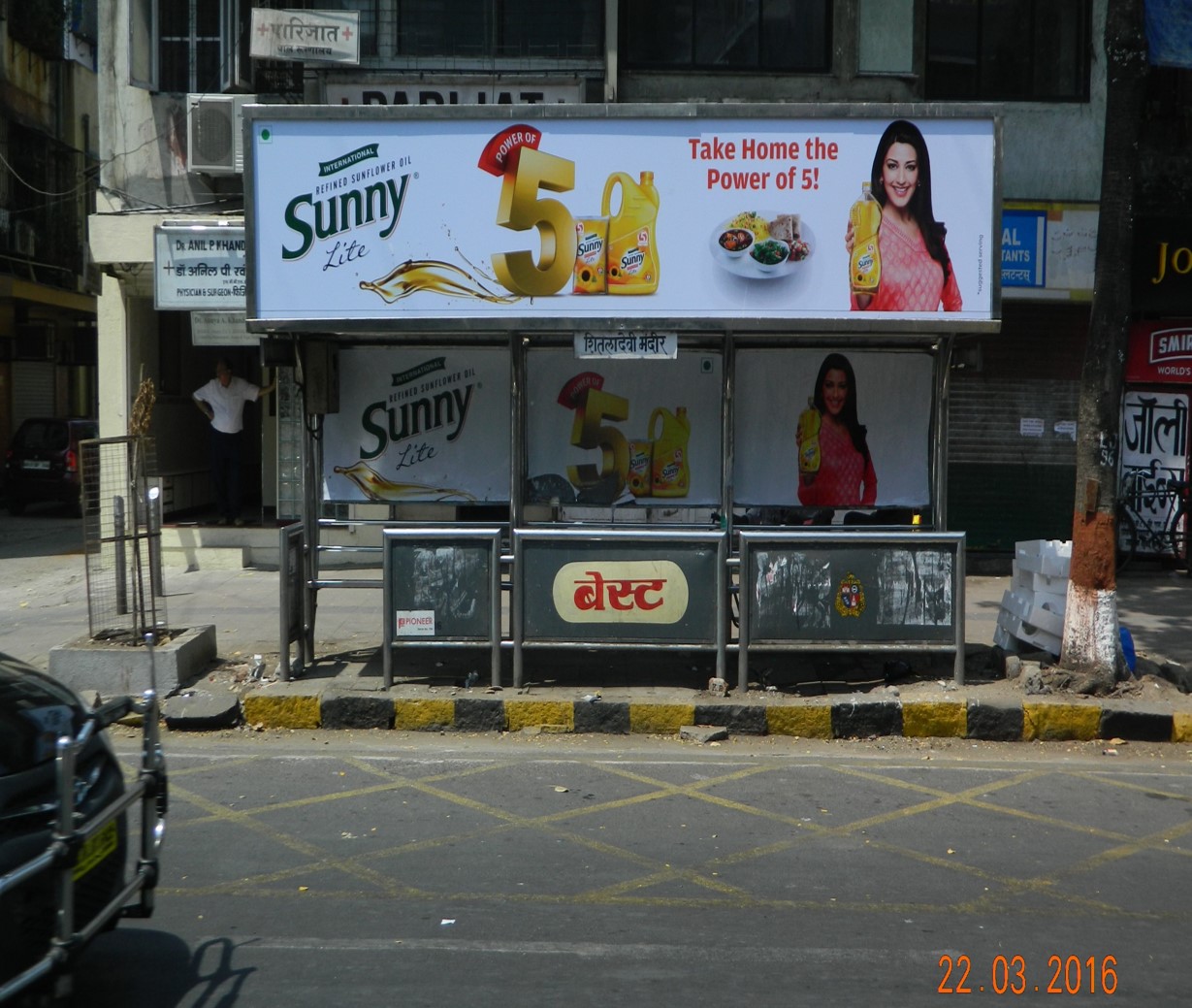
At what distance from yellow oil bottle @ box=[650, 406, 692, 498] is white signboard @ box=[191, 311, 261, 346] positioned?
5990mm

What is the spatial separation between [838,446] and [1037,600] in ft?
5.90

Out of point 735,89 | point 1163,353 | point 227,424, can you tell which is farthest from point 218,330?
point 1163,353

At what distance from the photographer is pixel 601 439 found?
359 inches

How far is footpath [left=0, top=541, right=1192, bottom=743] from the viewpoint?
25.5 feet

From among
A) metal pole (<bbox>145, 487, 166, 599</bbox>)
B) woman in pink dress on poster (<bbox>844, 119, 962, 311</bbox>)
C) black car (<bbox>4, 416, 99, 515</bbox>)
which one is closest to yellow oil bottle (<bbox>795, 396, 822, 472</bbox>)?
woman in pink dress on poster (<bbox>844, 119, 962, 311</bbox>)

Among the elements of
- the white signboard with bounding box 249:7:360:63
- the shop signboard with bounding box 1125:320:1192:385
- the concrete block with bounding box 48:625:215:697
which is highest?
the white signboard with bounding box 249:7:360:63

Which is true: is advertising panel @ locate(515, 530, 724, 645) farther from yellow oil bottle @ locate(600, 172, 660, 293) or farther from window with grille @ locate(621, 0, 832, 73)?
window with grille @ locate(621, 0, 832, 73)

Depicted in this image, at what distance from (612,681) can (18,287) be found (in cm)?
2028

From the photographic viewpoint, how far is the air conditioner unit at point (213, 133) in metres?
12.9

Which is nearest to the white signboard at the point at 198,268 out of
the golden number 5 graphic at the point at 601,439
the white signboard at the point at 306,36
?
the white signboard at the point at 306,36

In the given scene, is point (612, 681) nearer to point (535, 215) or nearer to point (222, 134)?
point (535, 215)

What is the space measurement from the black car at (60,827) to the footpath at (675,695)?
360 centimetres

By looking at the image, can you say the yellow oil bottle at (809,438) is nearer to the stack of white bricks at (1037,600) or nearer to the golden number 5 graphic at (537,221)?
the stack of white bricks at (1037,600)

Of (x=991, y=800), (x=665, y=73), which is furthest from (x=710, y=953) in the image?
(x=665, y=73)
